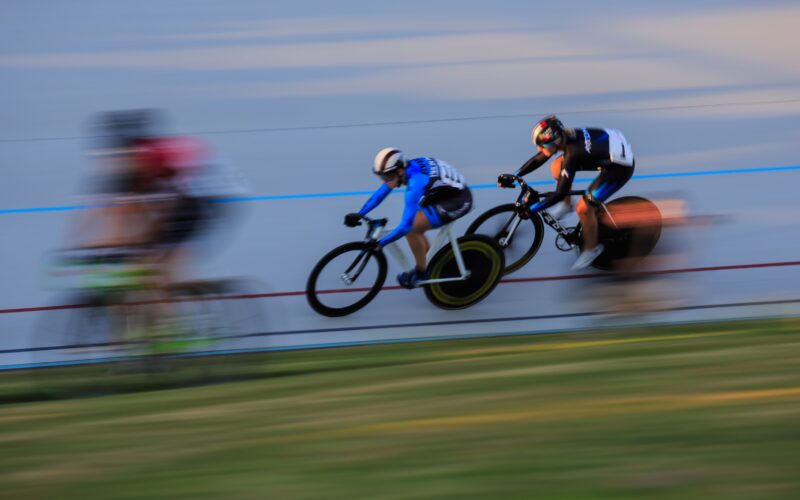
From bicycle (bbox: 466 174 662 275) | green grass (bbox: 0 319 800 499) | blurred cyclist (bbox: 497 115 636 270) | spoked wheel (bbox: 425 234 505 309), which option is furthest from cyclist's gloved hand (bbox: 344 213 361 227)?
green grass (bbox: 0 319 800 499)

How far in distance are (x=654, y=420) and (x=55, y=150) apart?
21.6 ft

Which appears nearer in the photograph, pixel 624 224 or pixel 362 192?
pixel 624 224

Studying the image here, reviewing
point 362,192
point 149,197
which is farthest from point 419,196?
point 362,192

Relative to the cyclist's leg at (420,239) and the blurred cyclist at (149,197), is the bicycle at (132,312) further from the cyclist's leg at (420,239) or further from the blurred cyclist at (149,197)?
the cyclist's leg at (420,239)

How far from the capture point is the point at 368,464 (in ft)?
8.38

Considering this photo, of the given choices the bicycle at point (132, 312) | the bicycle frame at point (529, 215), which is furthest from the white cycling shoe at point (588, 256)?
the bicycle at point (132, 312)

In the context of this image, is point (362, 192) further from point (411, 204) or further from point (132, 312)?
point (132, 312)

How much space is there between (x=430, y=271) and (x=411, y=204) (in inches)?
18.3

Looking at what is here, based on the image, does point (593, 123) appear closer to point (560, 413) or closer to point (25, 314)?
point (25, 314)

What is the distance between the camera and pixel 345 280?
18.2 ft

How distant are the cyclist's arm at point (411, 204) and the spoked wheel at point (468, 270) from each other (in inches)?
12.1

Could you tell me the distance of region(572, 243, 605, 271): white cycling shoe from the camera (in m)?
5.75

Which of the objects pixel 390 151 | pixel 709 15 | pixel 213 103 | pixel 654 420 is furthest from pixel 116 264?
pixel 709 15

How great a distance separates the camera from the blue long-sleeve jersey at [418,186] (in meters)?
5.36
